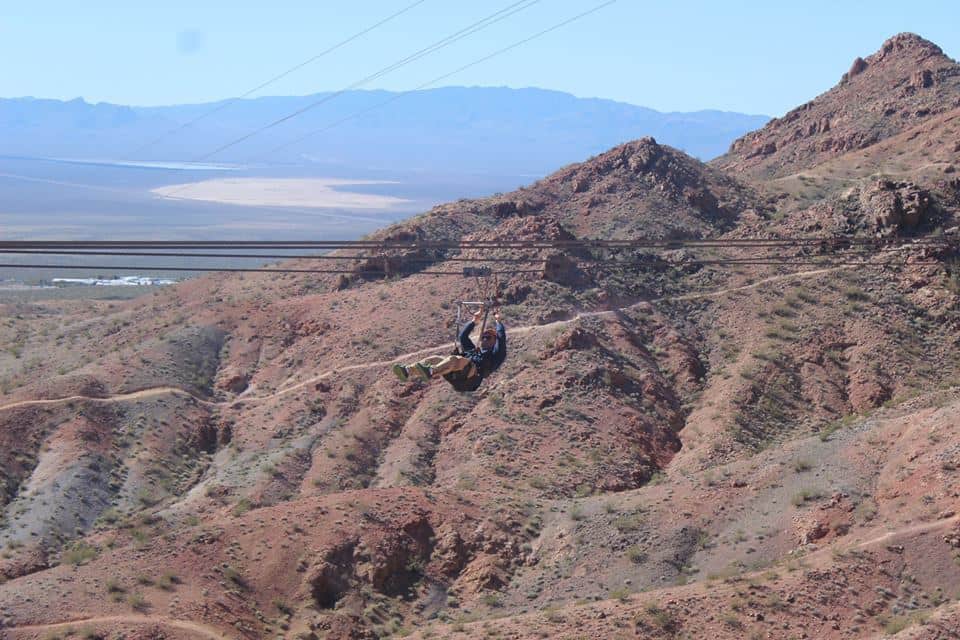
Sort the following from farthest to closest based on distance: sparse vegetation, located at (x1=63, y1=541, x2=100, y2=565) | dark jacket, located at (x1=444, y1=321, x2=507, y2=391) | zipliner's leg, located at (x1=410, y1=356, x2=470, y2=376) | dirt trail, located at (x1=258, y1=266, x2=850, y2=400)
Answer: dirt trail, located at (x1=258, y1=266, x2=850, y2=400)
sparse vegetation, located at (x1=63, y1=541, x2=100, y2=565)
dark jacket, located at (x1=444, y1=321, x2=507, y2=391)
zipliner's leg, located at (x1=410, y1=356, x2=470, y2=376)

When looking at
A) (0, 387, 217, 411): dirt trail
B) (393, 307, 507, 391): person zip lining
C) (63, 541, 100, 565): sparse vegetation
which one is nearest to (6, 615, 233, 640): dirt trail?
(63, 541, 100, 565): sparse vegetation

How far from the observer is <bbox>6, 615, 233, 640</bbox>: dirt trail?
30203mm

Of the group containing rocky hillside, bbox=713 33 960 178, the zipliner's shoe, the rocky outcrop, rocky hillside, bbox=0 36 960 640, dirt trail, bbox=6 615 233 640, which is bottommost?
dirt trail, bbox=6 615 233 640

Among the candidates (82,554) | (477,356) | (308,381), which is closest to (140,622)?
(82,554)

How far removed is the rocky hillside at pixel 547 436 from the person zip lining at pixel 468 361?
6.09 m

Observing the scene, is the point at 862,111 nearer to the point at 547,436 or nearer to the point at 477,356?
the point at 547,436

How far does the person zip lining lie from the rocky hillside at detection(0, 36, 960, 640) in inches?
240

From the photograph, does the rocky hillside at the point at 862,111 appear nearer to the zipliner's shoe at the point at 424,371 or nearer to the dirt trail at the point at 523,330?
the dirt trail at the point at 523,330

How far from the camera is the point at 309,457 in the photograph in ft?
160

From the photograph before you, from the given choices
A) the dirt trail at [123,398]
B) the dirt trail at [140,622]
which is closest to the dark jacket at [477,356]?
the dirt trail at [140,622]

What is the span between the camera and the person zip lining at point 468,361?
3144cm

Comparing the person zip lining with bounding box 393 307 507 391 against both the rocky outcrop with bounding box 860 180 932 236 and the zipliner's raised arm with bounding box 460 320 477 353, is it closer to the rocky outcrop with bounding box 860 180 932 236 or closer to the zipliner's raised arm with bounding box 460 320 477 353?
the zipliner's raised arm with bounding box 460 320 477 353

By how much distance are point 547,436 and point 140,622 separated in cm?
1964

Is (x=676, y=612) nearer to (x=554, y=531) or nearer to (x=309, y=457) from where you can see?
(x=554, y=531)
